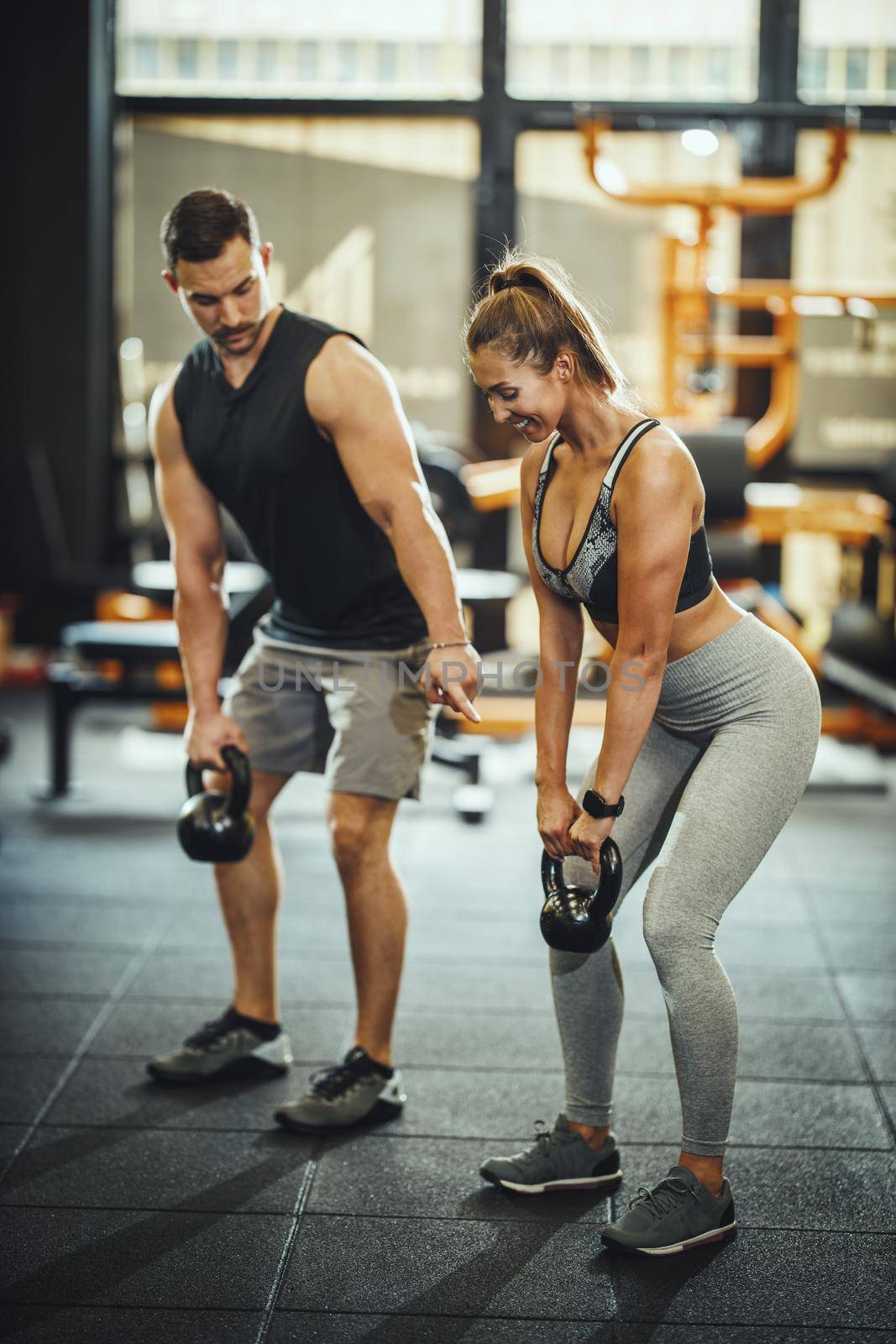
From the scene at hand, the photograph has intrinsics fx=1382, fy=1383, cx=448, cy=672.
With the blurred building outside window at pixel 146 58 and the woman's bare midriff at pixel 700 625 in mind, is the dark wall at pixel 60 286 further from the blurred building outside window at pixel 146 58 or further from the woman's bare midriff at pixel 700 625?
the woman's bare midriff at pixel 700 625

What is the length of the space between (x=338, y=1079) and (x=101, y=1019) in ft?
2.04

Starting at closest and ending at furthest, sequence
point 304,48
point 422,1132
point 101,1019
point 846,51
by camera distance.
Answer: point 422,1132 < point 101,1019 < point 846,51 < point 304,48

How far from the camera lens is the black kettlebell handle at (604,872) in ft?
5.78

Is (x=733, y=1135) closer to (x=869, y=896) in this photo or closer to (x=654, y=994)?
(x=654, y=994)

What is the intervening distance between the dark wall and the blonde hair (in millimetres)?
4219

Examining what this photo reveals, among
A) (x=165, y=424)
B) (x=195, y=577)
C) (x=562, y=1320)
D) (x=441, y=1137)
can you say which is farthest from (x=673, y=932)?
(x=165, y=424)

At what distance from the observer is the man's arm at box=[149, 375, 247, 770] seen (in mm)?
2223

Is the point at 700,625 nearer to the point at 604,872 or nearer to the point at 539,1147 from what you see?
the point at 604,872

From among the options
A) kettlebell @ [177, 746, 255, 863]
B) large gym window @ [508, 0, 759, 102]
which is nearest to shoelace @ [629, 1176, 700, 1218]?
kettlebell @ [177, 746, 255, 863]

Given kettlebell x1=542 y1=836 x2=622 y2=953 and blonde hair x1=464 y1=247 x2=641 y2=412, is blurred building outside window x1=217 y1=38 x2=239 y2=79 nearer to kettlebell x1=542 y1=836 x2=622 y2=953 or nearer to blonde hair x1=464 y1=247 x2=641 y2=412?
blonde hair x1=464 y1=247 x2=641 y2=412

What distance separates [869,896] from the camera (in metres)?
3.41

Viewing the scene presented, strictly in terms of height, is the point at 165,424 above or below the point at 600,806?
above

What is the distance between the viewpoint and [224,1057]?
7.73ft

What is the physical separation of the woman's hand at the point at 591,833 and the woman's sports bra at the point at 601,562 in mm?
265
